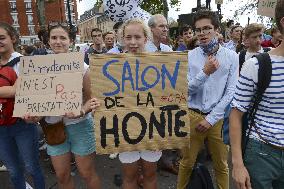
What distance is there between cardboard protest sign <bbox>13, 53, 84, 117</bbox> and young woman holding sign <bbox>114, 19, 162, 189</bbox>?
1.46 feet

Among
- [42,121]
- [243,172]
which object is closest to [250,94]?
[243,172]

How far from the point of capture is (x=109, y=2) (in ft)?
19.9

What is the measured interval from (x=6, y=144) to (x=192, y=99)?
1.85m

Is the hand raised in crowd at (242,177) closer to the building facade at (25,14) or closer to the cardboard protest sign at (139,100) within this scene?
the cardboard protest sign at (139,100)

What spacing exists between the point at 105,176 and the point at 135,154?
1.86 metres

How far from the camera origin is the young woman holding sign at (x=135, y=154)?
9.58ft

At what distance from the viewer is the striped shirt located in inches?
A: 77.0

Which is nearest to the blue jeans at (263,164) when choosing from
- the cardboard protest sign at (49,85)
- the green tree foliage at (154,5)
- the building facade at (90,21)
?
the cardboard protest sign at (49,85)

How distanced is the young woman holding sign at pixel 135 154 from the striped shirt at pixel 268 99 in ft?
3.67

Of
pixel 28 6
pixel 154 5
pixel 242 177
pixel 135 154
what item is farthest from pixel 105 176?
pixel 28 6

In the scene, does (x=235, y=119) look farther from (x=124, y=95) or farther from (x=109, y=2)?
(x=109, y=2)

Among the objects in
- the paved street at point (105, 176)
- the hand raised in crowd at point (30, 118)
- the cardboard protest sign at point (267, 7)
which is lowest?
the paved street at point (105, 176)

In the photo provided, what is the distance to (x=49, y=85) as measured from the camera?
2.99 m

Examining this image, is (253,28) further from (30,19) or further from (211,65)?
(30,19)
